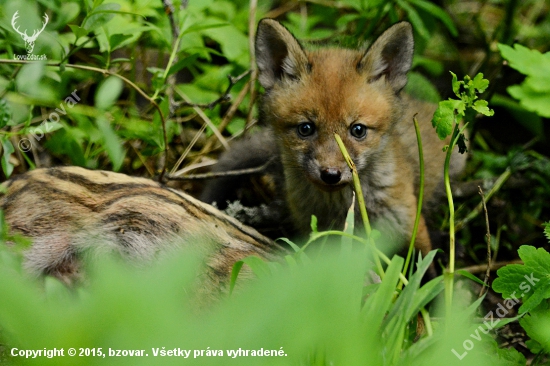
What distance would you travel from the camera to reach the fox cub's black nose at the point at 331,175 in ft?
8.66

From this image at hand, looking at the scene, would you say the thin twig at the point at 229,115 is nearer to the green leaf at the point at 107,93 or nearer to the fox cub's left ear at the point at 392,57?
the fox cub's left ear at the point at 392,57

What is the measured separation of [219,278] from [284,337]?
97 cm

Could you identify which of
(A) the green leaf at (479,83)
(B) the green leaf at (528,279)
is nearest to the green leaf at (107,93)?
(A) the green leaf at (479,83)

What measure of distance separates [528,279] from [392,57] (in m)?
1.46

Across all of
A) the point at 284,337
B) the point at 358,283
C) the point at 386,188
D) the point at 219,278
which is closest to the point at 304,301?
the point at 284,337

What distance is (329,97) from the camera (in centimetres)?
279

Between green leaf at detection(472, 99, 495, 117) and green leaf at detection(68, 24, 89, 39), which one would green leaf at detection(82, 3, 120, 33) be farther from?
green leaf at detection(472, 99, 495, 117)

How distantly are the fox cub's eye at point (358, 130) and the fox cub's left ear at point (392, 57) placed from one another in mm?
321

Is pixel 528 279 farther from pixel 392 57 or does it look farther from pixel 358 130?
pixel 392 57

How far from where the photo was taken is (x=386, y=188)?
122 inches

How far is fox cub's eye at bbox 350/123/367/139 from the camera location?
2.83 m

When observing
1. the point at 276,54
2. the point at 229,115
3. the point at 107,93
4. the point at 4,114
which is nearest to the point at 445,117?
the point at 276,54

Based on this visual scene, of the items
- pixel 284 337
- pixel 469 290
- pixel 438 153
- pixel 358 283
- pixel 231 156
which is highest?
→ pixel 231 156

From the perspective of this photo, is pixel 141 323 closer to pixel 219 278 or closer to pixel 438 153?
pixel 219 278
